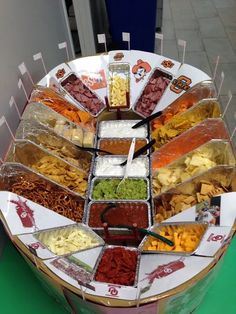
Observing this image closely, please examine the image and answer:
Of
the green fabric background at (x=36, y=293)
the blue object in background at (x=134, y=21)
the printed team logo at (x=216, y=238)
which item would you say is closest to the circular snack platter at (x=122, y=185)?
the printed team logo at (x=216, y=238)

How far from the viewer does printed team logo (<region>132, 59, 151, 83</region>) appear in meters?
2.84

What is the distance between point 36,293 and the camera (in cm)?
227

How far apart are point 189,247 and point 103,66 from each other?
177 cm

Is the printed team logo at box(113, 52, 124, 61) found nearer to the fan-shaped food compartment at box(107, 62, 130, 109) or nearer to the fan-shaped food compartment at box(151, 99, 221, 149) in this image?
the fan-shaped food compartment at box(107, 62, 130, 109)

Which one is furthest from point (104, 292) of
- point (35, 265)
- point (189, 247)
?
point (189, 247)

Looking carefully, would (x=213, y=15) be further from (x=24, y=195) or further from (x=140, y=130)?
(x=24, y=195)

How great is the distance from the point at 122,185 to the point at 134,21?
282cm

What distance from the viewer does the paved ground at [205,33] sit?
476 cm

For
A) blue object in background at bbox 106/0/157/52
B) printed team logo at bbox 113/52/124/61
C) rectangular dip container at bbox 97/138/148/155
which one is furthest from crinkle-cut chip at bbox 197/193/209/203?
blue object in background at bbox 106/0/157/52

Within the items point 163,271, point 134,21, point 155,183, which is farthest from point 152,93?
point 134,21

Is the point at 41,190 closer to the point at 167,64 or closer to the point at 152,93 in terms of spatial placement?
the point at 152,93

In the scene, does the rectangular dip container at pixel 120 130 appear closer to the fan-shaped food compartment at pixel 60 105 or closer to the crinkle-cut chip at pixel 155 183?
the fan-shaped food compartment at pixel 60 105

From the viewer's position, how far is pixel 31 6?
302 centimetres

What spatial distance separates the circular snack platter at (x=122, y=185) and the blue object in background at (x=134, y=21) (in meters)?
1.59
